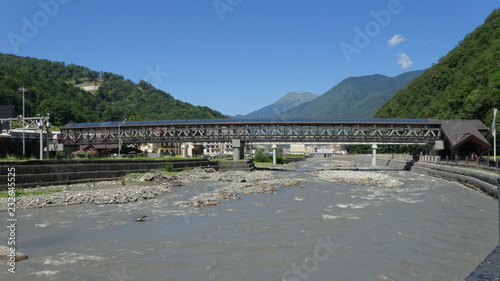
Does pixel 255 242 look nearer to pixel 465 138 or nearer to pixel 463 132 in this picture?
pixel 465 138

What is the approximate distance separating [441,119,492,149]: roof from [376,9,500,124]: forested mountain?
8.72 m

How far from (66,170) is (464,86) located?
84.7 metres

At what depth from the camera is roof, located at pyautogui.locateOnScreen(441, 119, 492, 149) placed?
2020 inches

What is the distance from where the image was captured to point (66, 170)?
99.6ft

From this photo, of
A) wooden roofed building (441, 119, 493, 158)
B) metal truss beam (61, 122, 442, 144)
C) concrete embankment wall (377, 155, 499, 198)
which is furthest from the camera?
metal truss beam (61, 122, 442, 144)

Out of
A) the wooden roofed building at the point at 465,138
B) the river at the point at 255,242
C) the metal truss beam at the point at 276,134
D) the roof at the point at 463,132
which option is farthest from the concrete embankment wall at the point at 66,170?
the wooden roofed building at the point at 465,138

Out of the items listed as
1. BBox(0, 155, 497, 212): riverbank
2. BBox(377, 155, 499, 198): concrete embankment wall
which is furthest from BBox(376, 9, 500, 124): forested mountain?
BBox(0, 155, 497, 212): riverbank

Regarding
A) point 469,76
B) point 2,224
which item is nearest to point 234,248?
point 2,224

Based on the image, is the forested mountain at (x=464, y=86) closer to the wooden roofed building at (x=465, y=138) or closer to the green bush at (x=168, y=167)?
the wooden roofed building at (x=465, y=138)

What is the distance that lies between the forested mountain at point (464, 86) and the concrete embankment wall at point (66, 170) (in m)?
60.0

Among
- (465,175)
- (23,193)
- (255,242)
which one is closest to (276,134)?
(465,175)

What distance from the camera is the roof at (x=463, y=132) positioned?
168 ft

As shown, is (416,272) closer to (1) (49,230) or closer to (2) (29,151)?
(1) (49,230)

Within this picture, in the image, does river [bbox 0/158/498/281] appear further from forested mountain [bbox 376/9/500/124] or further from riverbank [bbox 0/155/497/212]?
forested mountain [bbox 376/9/500/124]
